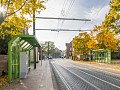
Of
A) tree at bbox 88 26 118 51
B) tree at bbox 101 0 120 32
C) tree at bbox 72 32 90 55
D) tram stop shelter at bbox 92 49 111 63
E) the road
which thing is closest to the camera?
the road

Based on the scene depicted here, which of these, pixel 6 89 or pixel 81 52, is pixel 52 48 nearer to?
pixel 81 52

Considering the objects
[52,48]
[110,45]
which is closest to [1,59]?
[110,45]

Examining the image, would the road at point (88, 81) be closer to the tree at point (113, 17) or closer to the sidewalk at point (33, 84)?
the sidewalk at point (33, 84)

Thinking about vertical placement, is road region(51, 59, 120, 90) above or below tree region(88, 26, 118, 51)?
below

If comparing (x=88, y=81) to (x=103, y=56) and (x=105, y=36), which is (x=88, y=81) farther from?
(x=105, y=36)

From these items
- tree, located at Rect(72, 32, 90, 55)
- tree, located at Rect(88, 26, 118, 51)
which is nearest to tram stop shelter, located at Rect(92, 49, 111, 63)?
tree, located at Rect(88, 26, 118, 51)

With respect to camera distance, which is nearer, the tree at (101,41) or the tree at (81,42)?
the tree at (101,41)

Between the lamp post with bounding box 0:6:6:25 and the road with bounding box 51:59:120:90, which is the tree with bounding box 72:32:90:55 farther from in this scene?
the lamp post with bounding box 0:6:6:25

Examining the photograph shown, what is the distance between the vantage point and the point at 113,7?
3186 centimetres

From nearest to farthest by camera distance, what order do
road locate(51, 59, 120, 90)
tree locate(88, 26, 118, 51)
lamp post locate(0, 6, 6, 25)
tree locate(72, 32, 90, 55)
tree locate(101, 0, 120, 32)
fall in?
1. lamp post locate(0, 6, 6, 25)
2. road locate(51, 59, 120, 90)
3. tree locate(101, 0, 120, 32)
4. tree locate(88, 26, 118, 51)
5. tree locate(72, 32, 90, 55)

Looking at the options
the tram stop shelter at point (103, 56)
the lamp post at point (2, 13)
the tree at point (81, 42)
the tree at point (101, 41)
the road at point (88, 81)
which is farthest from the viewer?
the tree at point (81, 42)

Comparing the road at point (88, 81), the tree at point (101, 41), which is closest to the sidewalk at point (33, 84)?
the road at point (88, 81)

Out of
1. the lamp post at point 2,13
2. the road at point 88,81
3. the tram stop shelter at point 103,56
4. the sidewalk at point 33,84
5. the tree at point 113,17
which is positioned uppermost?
the tree at point 113,17

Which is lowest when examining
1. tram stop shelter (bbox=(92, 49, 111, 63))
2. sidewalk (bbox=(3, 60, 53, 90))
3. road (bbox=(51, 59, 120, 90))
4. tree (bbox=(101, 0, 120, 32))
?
road (bbox=(51, 59, 120, 90))
